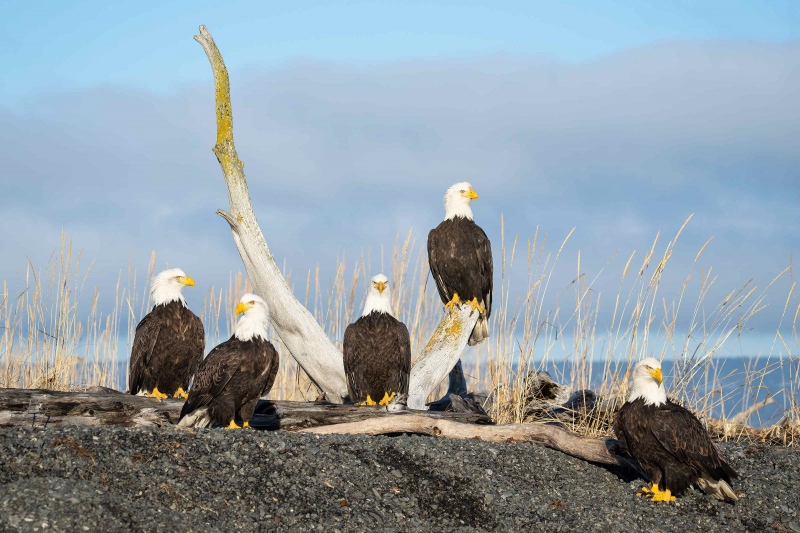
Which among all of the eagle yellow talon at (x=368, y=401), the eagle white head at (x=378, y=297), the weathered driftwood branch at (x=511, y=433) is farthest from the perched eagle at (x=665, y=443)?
the eagle white head at (x=378, y=297)

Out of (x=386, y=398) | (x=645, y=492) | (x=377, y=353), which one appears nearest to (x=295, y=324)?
(x=377, y=353)

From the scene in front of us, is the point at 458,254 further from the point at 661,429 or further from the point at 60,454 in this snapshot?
the point at 60,454

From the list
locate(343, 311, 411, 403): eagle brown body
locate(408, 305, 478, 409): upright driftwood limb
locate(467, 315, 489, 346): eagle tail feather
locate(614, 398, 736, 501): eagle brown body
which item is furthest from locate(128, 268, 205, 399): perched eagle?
locate(614, 398, 736, 501): eagle brown body

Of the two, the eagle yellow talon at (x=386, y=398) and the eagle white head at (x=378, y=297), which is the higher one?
the eagle white head at (x=378, y=297)

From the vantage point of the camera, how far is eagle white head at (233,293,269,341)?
6.61 meters

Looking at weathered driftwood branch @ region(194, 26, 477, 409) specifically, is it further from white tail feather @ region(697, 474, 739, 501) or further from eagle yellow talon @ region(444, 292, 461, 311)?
white tail feather @ region(697, 474, 739, 501)

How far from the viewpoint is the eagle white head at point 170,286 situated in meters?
7.69

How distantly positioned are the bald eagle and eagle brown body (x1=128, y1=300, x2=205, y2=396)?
9.10 feet

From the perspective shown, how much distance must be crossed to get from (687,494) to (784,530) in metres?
0.67

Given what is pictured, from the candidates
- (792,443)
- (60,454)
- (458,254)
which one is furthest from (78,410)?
(792,443)

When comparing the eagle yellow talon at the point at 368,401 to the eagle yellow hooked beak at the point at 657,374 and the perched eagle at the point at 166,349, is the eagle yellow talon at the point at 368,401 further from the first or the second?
the eagle yellow hooked beak at the point at 657,374

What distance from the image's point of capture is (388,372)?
7.72 metres

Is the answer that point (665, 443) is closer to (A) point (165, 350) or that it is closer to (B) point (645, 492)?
(B) point (645, 492)

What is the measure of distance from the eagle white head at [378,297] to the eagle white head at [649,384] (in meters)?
2.66
